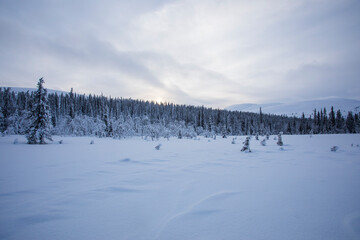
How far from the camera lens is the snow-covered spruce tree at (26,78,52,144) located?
15641mm

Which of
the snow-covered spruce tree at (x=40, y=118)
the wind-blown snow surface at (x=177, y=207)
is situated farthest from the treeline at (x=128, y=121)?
the wind-blown snow surface at (x=177, y=207)

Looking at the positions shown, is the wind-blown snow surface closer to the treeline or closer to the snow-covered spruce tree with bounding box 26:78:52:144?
the snow-covered spruce tree with bounding box 26:78:52:144

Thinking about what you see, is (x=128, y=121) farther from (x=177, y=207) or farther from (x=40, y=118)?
(x=177, y=207)

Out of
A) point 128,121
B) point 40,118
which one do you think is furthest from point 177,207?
point 128,121

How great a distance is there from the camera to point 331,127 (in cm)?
6072

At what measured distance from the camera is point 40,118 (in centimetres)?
1630

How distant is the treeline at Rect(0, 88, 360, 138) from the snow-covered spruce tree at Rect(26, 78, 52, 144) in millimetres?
8743

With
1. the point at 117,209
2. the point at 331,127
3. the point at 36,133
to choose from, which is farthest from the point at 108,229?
the point at 331,127

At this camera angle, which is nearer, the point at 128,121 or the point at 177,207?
the point at 177,207

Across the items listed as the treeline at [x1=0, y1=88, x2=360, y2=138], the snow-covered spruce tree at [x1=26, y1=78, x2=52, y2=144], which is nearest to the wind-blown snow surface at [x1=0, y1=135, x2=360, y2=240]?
the snow-covered spruce tree at [x1=26, y1=78, x2=52, y2=144]

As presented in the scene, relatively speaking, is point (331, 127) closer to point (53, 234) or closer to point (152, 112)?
point (152, 112)

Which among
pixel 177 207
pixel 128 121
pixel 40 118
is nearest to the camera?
pixel 177 207

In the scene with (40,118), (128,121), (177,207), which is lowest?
(177,207)

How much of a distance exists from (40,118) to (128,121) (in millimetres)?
25102
